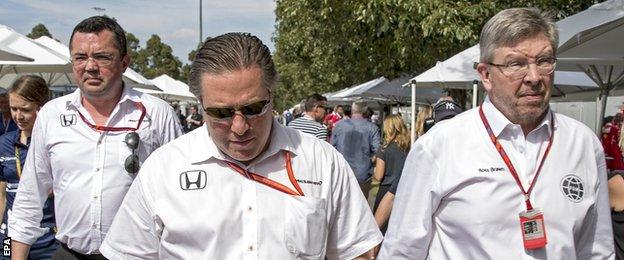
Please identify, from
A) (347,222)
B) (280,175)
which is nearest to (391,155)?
(347,222)

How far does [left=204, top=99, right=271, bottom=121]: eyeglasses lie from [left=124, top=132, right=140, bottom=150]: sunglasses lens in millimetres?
1332

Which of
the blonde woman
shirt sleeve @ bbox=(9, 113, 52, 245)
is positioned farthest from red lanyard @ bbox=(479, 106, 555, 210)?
the blonde woman

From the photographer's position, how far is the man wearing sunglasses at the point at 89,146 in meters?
3.36

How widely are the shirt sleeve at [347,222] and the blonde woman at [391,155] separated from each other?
488cm

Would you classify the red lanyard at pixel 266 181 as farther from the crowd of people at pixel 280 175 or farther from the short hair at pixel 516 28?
the short hair at pixel 516 28

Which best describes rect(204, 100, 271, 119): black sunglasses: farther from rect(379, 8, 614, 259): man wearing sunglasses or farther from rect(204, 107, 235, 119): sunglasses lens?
rect(379, 8, 614, 259): man wearing sunglasses

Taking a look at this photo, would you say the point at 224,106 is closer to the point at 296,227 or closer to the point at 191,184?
the point at 191,184

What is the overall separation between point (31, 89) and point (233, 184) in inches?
110

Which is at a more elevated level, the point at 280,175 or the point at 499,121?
the point at 499,121

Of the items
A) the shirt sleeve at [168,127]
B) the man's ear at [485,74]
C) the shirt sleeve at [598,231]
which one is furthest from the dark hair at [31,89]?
the shirt sleeve at [598,231]

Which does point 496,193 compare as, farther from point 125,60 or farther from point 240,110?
point 125,60

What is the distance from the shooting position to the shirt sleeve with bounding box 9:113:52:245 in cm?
353

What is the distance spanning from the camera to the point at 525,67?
101 inches

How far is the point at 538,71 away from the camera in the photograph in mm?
2559
